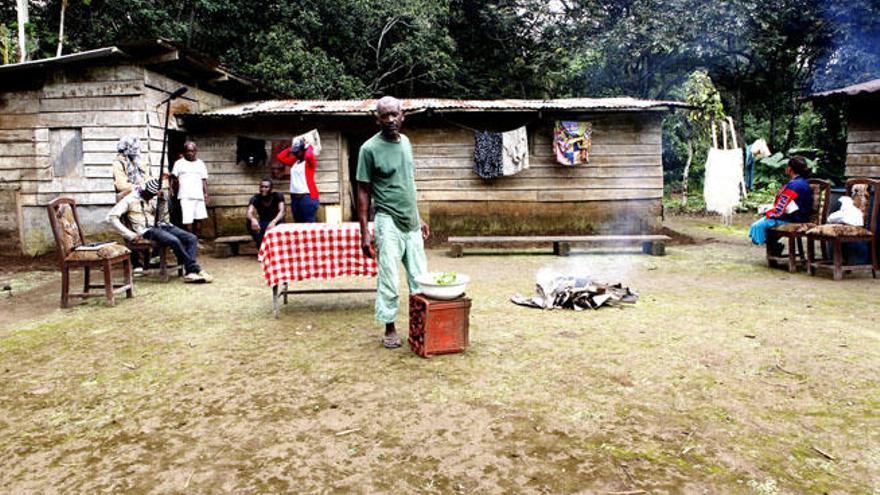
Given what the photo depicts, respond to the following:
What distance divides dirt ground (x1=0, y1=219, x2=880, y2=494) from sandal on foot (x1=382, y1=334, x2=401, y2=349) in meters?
0.08

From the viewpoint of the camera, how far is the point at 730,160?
14.2 m

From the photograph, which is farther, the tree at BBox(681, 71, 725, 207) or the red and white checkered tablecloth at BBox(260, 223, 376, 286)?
the tree at BBox(681, 71, 725, 207)

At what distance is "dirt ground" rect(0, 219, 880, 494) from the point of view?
2.64 metres

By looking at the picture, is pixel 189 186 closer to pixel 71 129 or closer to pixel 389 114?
pixel 71 129

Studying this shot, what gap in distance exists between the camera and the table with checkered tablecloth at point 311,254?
5.41 meters

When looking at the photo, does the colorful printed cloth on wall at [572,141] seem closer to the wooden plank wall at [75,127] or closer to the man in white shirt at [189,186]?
the man in white shirt at [189,186]

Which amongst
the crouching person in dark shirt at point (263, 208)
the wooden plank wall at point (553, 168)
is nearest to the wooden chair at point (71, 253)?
the crouching person in dark shirt at point (263, 208)

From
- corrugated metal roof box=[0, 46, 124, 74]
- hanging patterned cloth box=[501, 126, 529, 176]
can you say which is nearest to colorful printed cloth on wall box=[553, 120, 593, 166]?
hanging patterned cloth box=[501, 126, 529, 176]

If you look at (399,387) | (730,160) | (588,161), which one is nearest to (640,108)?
(588,161)

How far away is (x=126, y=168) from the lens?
7.82 metres

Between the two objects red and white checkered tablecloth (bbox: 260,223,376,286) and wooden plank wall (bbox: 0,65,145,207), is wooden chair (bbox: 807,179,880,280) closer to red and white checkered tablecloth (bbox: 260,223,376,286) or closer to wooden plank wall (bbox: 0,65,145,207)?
red and white checkered tablecloth (bbox: 260,223,376,286)

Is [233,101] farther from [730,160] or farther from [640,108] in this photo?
[730,160]

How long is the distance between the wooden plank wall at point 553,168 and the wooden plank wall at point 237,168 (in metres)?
1.68

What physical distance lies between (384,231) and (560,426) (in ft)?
6.65
